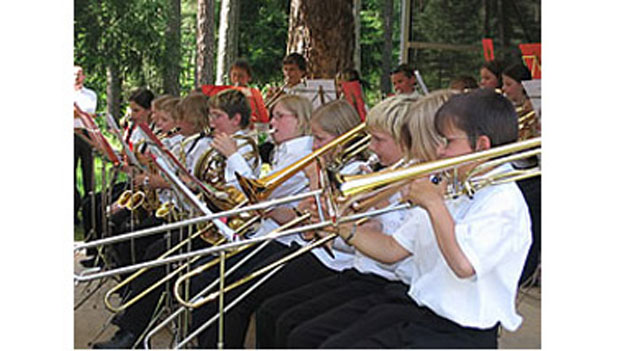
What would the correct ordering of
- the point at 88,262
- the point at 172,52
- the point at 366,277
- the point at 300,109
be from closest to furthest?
the point at 366,277 < the point at 300,109 < the point at 88,262 < the point at 172,52

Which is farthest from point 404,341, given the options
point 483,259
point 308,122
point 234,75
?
point 234,75

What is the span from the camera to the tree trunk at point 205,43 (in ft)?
33.4

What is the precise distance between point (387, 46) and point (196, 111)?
31.6ft

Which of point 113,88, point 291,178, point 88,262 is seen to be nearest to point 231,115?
point 291,178

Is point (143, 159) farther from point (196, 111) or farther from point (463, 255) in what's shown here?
point (463, 255)

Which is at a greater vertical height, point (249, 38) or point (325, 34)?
point (249, 38)

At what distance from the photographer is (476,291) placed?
7.13ft

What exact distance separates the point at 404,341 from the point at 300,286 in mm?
923

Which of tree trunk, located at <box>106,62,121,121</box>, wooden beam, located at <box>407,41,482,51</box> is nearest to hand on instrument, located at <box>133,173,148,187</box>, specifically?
wooden beam, located at <box>407,41,482,51</box>

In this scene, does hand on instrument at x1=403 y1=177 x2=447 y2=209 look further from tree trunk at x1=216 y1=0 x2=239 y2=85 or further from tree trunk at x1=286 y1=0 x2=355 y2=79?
tree trunk at x1=216 y1=0 x2=239 y2=85

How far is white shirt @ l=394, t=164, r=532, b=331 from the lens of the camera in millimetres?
2090

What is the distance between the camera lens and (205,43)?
10.3 m

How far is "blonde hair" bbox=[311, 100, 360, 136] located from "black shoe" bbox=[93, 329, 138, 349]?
1407 mm

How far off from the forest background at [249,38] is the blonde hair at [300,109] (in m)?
3.18
